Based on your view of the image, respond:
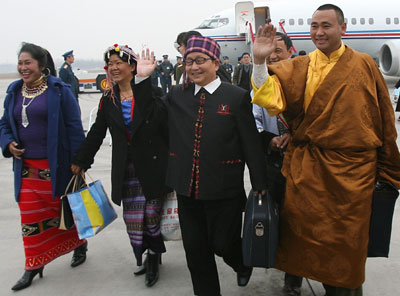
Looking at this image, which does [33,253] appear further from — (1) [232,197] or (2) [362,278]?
(2) [362,278]

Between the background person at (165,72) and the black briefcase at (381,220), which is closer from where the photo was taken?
the black briefcase at (381,220)

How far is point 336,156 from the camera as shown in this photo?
225 cm

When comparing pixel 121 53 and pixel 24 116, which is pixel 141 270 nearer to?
pixel 24 116

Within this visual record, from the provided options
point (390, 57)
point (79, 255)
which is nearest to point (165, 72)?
point (390, 57)

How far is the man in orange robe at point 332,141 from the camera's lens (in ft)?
7.20

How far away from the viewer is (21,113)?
305 centimetres

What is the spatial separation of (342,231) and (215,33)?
1661 cm

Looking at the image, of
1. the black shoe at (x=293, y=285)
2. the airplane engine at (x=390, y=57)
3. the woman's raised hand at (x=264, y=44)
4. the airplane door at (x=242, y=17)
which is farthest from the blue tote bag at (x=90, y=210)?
the airplane engine at (x=390, y=57)

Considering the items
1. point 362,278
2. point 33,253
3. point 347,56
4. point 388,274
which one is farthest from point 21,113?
point 388,274

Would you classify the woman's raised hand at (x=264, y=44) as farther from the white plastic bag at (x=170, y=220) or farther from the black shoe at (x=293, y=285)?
the black shoe at (x=293, y=285)

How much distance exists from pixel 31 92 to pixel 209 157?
1.58 meters

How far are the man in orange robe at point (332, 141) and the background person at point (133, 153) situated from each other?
0.94 metres

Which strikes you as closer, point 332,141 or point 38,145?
point 332,141

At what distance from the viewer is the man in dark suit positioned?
2412mm
